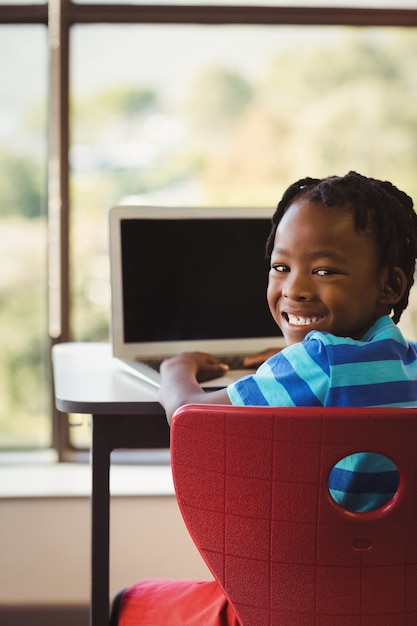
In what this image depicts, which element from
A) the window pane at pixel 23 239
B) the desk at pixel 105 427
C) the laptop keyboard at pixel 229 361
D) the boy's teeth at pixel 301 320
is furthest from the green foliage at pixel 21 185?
the boy's teeth at pixel 301 320

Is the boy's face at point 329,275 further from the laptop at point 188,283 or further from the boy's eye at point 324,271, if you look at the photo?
the laptop at point 188,283

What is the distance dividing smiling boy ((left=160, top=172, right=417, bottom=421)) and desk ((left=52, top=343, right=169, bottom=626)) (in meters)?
0.16

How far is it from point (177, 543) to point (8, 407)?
624 millimetres

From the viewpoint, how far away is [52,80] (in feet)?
8.35

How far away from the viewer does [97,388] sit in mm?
1571

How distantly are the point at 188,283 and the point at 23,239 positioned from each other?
0.85 meters

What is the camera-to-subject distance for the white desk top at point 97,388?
1.45 m

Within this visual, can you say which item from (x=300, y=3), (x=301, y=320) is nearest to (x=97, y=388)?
(x=301, y=320)

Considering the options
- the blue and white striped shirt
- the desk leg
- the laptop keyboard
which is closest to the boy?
the blue and white striped shirt

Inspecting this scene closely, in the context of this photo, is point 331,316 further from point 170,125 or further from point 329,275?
point 170,125

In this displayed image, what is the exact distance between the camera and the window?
8.39 feet

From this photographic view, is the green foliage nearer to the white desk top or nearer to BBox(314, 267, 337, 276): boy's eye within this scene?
the white desk top

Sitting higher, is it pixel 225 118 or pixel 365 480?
pixel 225 118

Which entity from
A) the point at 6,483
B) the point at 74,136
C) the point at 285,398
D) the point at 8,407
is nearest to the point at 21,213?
the point at 74,136
